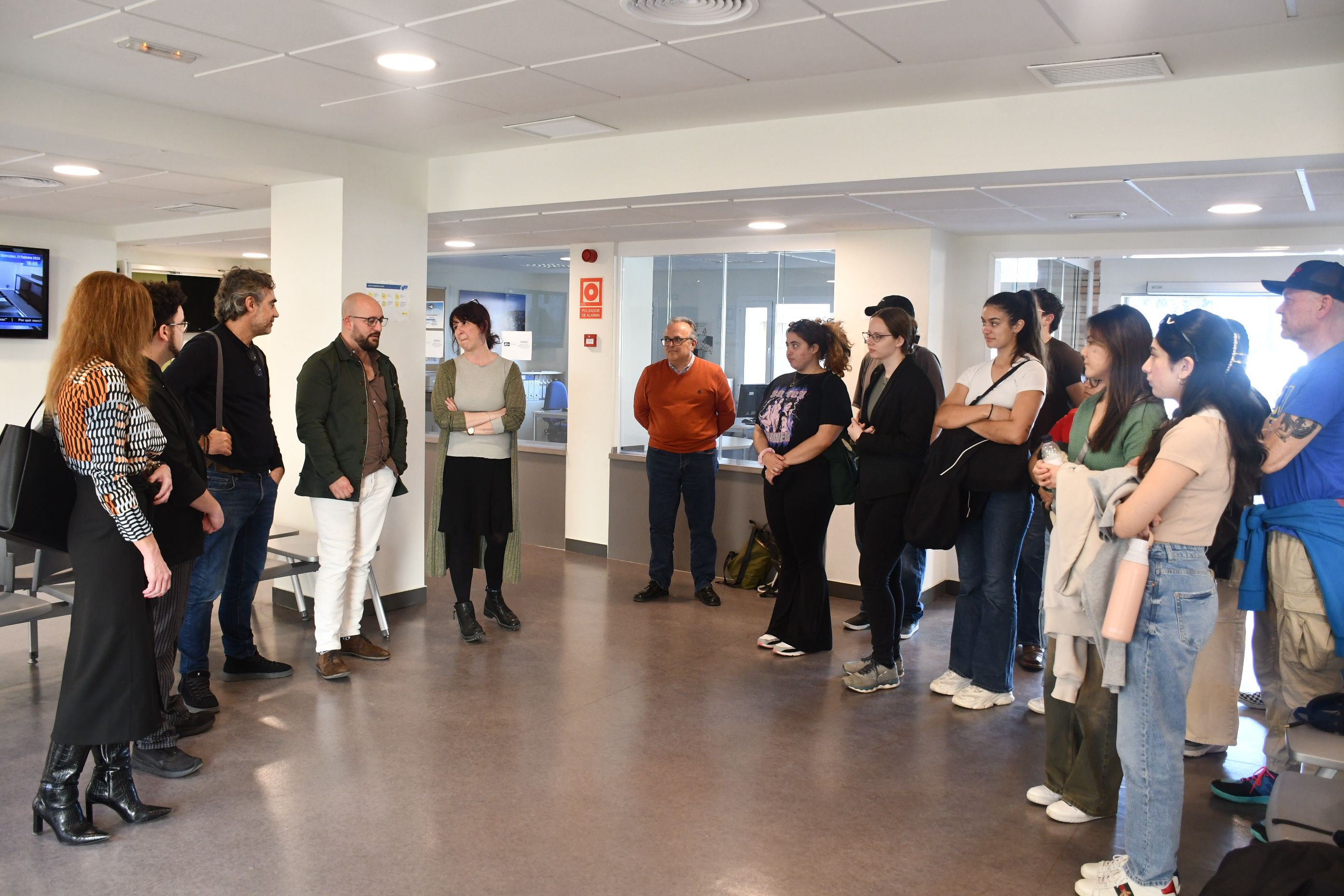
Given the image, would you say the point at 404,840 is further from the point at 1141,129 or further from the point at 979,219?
the point at 979,219

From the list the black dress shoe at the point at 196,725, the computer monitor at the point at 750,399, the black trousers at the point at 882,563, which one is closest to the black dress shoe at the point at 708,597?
the computer monitor at the point at 750,399

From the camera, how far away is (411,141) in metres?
5.26

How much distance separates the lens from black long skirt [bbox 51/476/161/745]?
2762 millimetres

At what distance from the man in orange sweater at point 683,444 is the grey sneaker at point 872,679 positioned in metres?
1.71

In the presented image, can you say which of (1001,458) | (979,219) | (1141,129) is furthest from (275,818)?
(979,219)

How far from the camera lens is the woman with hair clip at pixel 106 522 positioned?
271 centimetres

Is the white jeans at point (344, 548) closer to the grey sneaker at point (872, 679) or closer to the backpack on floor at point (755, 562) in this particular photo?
the grey sneaker at point (872, 679)

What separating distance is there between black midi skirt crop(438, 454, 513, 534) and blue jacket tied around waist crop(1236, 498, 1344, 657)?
10.7 feet

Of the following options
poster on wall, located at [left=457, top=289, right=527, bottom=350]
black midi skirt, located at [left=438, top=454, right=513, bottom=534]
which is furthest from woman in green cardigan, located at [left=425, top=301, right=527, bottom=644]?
poster on wall, located at [left=457, top=289, right=527, bottom=350]

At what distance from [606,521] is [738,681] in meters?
2.93

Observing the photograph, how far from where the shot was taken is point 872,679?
4.44 metres

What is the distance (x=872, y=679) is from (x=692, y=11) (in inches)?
113

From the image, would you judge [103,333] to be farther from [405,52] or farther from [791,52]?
[791,52]

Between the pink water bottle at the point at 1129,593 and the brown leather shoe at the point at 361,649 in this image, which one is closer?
the pink water bottle at the point at 1129,593
